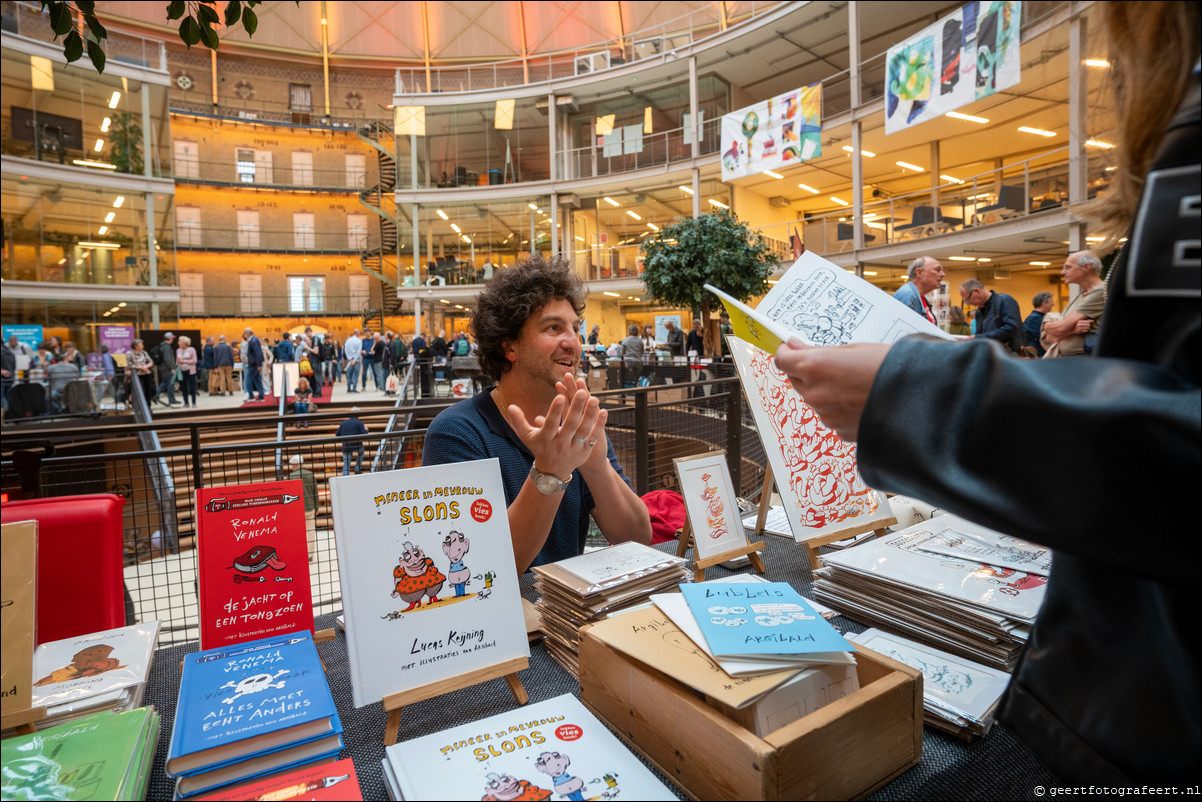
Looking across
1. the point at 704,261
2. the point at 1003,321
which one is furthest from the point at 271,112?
the point at 1003,321

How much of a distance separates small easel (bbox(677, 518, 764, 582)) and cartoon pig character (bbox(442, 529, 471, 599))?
2.48 ft

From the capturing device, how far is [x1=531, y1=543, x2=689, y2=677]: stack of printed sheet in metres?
1.26

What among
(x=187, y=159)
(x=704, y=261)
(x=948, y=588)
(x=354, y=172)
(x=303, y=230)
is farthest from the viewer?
(x=354, y=172)

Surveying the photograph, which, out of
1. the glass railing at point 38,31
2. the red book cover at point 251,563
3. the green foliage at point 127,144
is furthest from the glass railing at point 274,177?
the red book cover at point 251,563

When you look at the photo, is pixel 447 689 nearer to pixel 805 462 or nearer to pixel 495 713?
pixel 495 713

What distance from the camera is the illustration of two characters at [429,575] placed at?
107cm

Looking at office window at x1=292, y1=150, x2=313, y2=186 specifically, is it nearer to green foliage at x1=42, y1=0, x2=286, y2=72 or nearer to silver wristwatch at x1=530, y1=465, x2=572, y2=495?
green foliage at x1=42, y1=0, x2=286, y2=72

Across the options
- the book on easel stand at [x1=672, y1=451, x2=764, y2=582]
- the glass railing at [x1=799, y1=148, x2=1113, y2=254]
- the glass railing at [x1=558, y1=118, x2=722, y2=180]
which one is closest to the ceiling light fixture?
the glass railing at [x1=799, y1=148, x2=1113, y2=254]

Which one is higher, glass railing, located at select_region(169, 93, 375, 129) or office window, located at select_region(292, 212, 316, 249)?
glass railing, located at select_region(169, 93, 375, 129)

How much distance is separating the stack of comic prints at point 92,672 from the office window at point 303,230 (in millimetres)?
28365

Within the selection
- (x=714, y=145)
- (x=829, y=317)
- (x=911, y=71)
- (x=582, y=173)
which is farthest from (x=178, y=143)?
(x=829, y=317)

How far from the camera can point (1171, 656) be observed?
0.56 meters

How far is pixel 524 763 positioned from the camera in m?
0.86

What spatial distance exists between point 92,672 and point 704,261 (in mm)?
10150
